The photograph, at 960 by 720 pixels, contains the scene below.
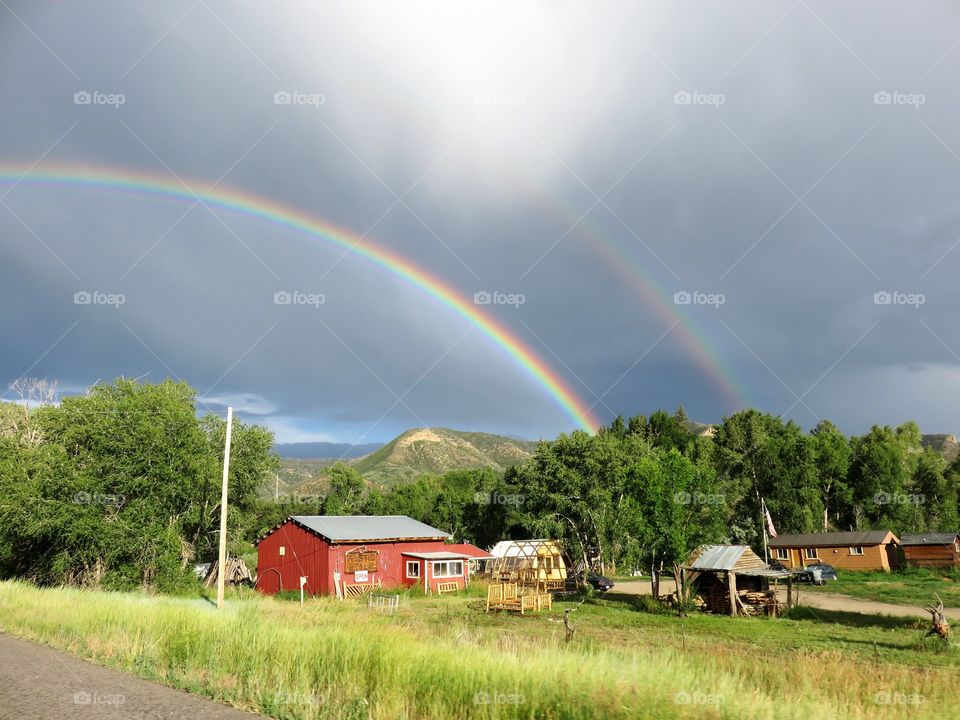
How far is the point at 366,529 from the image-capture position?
44094 mm

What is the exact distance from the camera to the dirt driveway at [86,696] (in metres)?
8.22

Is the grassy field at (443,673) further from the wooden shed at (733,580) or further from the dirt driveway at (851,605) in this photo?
the dirt driveway at (851,605)

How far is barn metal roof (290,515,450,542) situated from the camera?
135 ft

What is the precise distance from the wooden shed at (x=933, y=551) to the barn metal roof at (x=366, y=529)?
4373 centimetres

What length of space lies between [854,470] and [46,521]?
274 feet

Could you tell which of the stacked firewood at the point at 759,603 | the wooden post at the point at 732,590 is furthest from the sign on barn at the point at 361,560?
the stacked firewood at the point at 759,603

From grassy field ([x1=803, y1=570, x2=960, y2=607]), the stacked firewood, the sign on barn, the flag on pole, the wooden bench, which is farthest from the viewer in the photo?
the flag on pole

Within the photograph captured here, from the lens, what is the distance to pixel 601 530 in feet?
190

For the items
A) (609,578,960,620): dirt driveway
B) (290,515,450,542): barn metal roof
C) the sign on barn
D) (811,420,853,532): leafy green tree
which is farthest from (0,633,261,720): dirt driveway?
(811,420,853,532): leafy green tree

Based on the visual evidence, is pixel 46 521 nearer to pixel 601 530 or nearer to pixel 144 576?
pixel 144 576

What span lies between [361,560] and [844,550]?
148 ft

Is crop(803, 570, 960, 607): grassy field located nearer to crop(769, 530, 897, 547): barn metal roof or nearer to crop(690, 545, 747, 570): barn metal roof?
crop(769, 530, 897, 547): barn metal roof

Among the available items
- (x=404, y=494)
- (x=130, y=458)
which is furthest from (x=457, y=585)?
(x=404, y=494)

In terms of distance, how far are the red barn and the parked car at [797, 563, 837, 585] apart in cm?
2712
